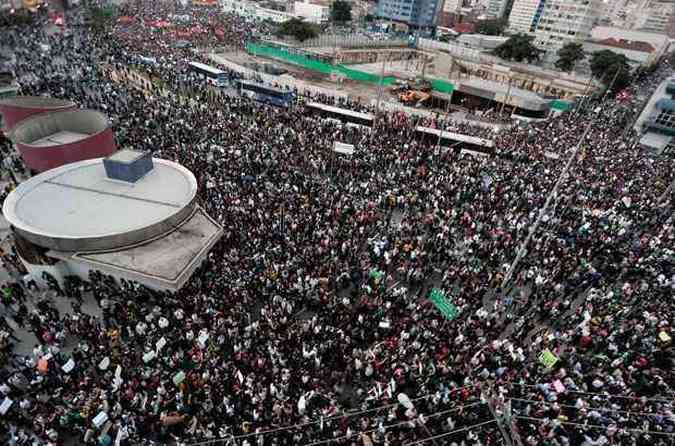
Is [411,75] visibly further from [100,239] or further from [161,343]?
[161,343]

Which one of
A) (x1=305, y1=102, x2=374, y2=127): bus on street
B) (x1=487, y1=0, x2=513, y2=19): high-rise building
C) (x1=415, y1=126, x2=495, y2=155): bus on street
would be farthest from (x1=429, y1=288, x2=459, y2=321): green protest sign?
(x1=487, y1=0, x2=513, y2=19): high-rise building

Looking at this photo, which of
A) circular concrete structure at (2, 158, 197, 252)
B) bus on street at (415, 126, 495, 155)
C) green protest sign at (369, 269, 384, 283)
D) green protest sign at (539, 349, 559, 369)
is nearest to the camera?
green protest sign at (539, 349, 559, 369)

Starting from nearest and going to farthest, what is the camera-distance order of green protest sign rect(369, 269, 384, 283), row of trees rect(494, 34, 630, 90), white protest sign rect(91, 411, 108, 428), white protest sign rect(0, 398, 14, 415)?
1. white protest sign rect(91, 411, 108, 428)
2. white protest sign rect(0, 398, 14, 415)
3. green protest sign rect(369, 269, 384, 283)
4. row of trees rect(494, 34, 630, 90)

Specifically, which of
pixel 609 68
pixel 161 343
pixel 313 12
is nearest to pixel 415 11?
pixel 313 12

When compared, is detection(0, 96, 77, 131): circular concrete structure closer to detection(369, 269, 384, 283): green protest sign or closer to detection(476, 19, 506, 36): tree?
detection(369, 269, 384, 283): green protest sign

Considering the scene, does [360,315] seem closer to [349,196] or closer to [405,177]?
[349,196]
